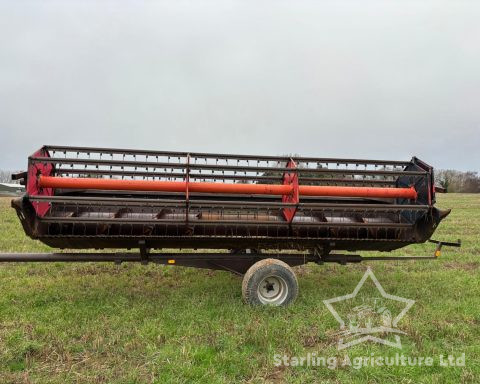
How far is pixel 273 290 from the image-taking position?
5.04 metres

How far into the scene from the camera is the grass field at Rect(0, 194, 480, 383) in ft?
10.8

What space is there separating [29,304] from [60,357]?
5.68ft

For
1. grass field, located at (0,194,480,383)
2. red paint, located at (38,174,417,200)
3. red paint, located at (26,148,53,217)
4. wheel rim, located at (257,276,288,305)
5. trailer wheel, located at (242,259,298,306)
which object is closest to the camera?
grass field, located at (0,194,480,383)

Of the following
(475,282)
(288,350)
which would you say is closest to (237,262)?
(288,350)

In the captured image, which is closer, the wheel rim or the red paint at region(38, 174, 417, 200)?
the red paint at region(38, 174, 417, 200)

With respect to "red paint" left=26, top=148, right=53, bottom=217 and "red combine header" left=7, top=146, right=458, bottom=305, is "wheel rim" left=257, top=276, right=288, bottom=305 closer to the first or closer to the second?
"red combine header" left=7, top=146, right=458, bottom=305

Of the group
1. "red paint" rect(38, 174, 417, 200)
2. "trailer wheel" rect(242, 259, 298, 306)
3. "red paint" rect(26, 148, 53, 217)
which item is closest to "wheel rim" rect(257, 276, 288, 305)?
"trailer wheel" rect(242, 259, 298, 306)

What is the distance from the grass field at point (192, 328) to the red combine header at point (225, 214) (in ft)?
1.87

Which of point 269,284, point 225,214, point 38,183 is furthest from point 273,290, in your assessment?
point 38,183

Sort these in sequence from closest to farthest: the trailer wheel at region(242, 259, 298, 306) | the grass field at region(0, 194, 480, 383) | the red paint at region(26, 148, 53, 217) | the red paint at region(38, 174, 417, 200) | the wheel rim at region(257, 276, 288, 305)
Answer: the grass field at region(0, 194, 480, 383) < the red paint at region(26, 148, 53, 217) < the red paint at region(38, 174, 417, 200) < the trailer wheel at region(242, 259, 298, 306) < the wheel rim at region(257, 276, 288, 305)

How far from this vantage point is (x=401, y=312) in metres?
4.79

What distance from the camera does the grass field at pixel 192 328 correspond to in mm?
3285

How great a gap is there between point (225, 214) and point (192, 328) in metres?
1.69

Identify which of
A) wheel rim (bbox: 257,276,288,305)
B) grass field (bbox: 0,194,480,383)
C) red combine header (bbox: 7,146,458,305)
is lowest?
grass field (bbox: 0,194,480,383)
